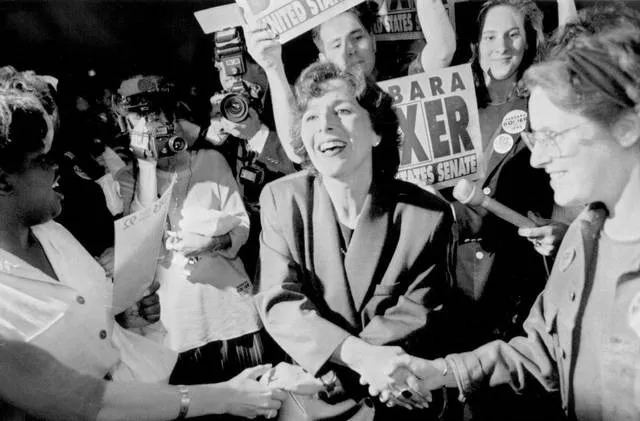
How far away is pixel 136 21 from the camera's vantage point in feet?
8.50

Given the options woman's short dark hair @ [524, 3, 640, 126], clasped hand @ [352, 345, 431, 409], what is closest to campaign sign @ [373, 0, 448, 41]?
woman's short dark hair @ [524, 3, 640, 126]

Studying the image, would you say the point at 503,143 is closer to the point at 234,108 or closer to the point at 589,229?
the point at 589,229

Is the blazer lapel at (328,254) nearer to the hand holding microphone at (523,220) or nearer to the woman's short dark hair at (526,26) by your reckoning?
the hand holding microphone at (523,220)

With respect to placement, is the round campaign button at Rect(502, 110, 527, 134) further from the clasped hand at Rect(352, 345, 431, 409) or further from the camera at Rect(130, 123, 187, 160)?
the camera at Rect(130, 123, 187, 160)

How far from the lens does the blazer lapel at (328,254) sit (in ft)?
8.64

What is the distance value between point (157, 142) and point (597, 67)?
1.60 m

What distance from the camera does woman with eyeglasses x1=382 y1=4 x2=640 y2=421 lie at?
2389 mm

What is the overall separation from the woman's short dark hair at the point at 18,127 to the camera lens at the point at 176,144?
44 cm

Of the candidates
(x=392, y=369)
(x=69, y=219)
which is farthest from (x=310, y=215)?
(x=69, y=219)

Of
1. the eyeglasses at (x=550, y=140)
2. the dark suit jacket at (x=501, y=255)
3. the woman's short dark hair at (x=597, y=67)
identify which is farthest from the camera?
the dark suit jacket at (x=501, y=255)

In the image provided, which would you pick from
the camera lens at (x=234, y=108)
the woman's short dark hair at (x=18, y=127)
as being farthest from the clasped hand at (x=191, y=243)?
the woman's short dark hair at (x=18, y=127)

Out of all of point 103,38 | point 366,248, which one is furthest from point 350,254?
point 103,38

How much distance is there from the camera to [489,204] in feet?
8.75

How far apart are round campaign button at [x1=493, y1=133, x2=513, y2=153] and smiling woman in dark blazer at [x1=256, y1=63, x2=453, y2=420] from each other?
1.00 feet
